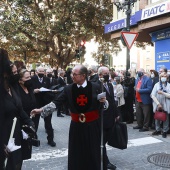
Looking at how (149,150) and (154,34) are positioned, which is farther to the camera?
(154,34)

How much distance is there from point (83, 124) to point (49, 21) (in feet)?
52.3

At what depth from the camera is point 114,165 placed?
16.4 ft

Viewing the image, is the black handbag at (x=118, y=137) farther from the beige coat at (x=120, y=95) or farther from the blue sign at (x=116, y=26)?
the blue sign at (x=116, y=26)

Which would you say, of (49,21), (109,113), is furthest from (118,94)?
(49,21)

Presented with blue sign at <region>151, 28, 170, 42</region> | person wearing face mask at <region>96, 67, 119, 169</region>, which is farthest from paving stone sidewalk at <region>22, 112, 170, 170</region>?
blue sign at <region>151, 28, 170, 42</region>

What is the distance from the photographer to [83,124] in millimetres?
4023

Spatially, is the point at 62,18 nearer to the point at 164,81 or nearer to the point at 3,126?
the point at 164,81

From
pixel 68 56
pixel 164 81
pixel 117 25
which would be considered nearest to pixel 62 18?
pixel 68 56

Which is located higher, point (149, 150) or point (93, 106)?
point (93, 106)

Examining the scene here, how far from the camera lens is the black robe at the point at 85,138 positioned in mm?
4008

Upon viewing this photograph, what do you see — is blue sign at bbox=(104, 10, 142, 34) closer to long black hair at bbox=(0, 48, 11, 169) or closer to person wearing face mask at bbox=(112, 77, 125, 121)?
person wearing face mask at bbox=(112, 77, 125, 121)

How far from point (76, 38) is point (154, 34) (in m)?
9.69

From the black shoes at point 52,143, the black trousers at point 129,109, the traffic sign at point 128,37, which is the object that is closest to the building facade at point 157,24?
the traffic sign at point 128,37

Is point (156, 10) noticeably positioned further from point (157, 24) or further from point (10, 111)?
point (10, 111)
